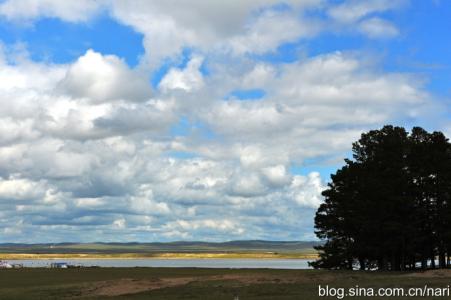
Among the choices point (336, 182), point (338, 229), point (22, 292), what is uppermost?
point (336, 182)

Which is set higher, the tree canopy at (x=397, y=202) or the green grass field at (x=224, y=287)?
the tree canopy at (x=397, y=202)

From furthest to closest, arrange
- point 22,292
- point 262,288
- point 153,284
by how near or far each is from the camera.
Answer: point 153,284
point 22,292
point 262,288

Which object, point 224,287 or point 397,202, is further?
point 397,202

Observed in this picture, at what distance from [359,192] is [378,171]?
3674mm

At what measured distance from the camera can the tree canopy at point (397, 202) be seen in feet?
219

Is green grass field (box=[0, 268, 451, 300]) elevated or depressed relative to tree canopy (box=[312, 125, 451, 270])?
depressed

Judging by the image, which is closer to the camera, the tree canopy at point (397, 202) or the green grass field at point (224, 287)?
the green grass field at point (224, 287)

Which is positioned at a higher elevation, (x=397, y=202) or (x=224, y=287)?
(x=397, y=202)

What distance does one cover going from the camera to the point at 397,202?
67.4m

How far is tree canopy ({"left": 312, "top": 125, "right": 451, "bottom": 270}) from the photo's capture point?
66875 millimetres

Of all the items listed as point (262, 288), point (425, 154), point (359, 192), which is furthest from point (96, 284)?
point (425, 154)

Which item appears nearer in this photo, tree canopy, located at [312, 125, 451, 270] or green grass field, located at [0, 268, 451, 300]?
green grass field, located at [0, 268, 451, 300]

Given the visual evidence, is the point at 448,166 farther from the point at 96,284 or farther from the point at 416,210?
the point at 96,284

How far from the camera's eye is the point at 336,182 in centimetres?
7888
